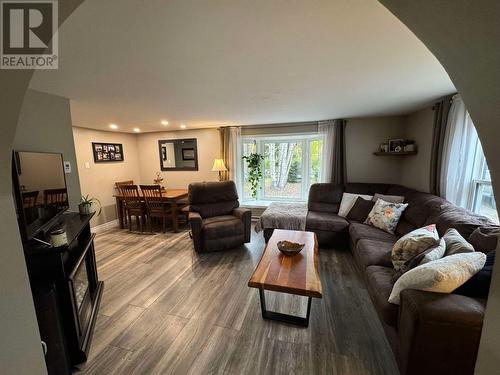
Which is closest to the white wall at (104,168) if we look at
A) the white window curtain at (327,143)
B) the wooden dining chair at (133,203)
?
the wooden dining chair at (133,203)

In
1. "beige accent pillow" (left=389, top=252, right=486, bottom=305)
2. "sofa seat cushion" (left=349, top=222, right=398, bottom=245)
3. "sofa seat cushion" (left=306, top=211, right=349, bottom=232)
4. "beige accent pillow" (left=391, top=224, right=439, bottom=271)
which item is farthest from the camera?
"sofa seat cushion" (left=306, top=211, right=349, bottom=232)

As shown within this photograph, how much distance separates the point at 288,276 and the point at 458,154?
2.47 metres

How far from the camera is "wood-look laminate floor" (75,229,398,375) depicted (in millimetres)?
1409

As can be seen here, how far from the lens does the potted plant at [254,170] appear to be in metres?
4.59

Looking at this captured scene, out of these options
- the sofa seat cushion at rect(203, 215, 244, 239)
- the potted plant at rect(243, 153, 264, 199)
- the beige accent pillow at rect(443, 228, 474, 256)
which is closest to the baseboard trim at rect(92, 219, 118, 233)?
the sofa seat cushion at rect(203, 215, 244, 239)

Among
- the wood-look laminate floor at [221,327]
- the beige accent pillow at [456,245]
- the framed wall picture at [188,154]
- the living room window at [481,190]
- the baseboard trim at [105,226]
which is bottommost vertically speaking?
the wood-look laminate floor at [221,327]

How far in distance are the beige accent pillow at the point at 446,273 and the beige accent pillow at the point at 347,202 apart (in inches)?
85.6

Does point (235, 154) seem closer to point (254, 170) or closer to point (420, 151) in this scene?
point (254, 170)

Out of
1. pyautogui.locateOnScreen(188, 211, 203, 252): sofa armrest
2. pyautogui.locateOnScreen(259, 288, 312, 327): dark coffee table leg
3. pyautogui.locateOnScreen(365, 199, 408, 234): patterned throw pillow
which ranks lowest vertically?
pyautogui.locateOnScreen(259, 288, 312, 327): dark coffee table leg

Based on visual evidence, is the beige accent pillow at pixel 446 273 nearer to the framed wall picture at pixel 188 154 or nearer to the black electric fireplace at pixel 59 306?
the black electric fireplace at pixel 59 306

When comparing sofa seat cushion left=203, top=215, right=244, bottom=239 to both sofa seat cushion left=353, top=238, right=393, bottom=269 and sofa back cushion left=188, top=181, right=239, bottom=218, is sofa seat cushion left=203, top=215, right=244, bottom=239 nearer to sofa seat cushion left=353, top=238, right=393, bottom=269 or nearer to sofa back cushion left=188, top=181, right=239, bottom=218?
sofa back cushion left=188, top=181, right=239, bottom=218

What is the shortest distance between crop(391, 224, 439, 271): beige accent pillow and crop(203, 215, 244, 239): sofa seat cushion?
2047 millimetres

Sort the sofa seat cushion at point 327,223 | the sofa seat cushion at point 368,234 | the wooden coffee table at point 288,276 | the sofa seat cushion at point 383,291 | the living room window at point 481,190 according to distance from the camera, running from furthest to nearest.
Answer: the sofa seat cushion at point 327,223
the sofa seat cushion at point 368,234
the living room window at point 481,190
the wooden coffee table at point 288,276
the sofa seat cushion at point 383,291

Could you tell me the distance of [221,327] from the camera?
5.65 feet
